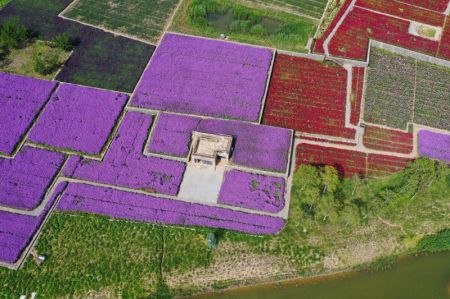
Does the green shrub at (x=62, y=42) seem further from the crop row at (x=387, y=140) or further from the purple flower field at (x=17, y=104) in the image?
the crop row at (x=387, y=140)

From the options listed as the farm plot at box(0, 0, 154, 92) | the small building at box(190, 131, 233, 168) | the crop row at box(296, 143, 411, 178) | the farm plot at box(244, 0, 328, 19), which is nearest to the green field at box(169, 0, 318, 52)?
the farm plot at box(244, 0, 328, 19)

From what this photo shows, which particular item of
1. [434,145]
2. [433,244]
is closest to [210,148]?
[433,244]

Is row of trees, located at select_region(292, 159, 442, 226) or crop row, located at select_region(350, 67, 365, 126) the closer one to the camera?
row of trees, located at select_region(292, 159, 442, 226)

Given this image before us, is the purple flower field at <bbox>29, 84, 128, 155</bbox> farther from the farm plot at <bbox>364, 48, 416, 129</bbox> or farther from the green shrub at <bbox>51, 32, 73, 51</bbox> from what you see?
the farm plot at <bbox>364, 48, 416, 129</bbox>

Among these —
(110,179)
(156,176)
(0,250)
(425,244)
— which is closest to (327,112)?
(425,244)

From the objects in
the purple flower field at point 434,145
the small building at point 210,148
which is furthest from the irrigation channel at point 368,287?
the small building at point 210,148

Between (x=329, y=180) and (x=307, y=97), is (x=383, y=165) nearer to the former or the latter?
(x=329, y=180)
